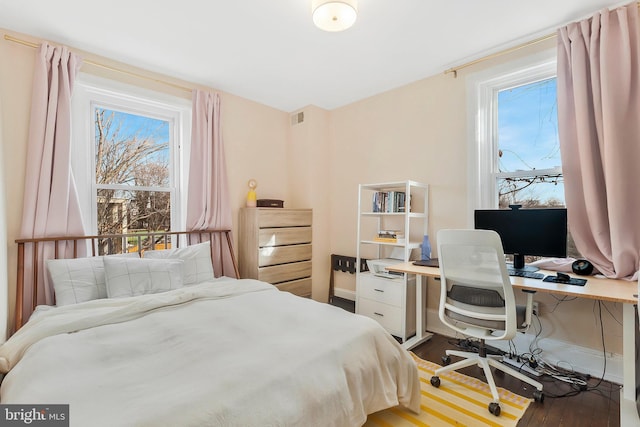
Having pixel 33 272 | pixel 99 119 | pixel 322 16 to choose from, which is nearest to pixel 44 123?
pixel 99 119

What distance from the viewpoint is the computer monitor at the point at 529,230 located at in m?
2.05

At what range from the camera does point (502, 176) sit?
2605 millimetres

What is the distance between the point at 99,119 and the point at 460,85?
129 inches

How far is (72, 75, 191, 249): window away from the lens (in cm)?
A: 256

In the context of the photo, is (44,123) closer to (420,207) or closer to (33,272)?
(33,272)

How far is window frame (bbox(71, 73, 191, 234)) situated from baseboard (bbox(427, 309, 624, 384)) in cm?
321

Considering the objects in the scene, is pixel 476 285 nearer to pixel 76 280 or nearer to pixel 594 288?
pixel 594 288

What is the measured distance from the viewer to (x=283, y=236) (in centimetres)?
338

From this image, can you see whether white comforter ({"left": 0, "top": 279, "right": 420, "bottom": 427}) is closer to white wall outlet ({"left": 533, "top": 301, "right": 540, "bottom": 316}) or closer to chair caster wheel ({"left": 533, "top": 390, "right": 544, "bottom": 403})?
chair caster wheel ({"left": 533, "top": 390, "right": 544, "bottom": 403})

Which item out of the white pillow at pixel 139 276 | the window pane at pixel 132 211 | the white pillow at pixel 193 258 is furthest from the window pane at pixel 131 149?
the white pillow at pixel 139 276

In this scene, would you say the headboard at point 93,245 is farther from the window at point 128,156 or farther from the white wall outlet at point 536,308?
the white wall outlet at point 536,308

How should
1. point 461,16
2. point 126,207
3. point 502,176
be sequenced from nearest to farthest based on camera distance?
1. point 461,16
2. point 502,176
3. point 126,207

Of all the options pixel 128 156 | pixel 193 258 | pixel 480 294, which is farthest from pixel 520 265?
pixel 128 156

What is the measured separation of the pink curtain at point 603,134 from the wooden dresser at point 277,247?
2458mm
